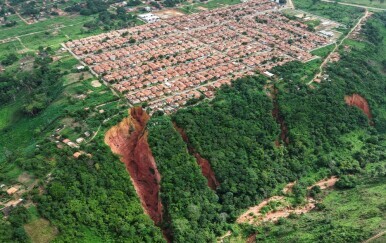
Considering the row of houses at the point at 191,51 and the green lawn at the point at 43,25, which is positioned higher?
the row of houses at the point at 191,51

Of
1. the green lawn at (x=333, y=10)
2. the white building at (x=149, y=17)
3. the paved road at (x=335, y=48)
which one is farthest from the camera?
the green lawn at (x=333, y=10)

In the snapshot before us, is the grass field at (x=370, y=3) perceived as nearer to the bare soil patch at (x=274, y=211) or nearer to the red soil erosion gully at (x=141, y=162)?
the bare soil patch at (x=274, y=211)

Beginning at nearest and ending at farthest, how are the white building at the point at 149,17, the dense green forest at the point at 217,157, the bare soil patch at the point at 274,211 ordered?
1. the dense green forest at the point at 217,157
2. the bare soil patch at the point at 274,211
3. the white building at the point at 149,17

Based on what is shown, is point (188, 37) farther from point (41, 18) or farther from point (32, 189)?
point (32, 189)

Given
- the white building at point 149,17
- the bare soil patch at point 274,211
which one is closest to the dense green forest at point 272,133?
the bare soil patch at point 274,211

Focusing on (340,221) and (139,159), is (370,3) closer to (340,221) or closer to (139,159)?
(340,221)

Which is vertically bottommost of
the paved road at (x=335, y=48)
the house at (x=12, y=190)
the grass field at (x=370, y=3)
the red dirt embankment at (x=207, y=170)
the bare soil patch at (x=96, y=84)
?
the red dirt embankment at (x=207, y=170)

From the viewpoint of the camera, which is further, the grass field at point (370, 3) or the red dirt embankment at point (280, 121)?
the grass field at point (370, 3)
